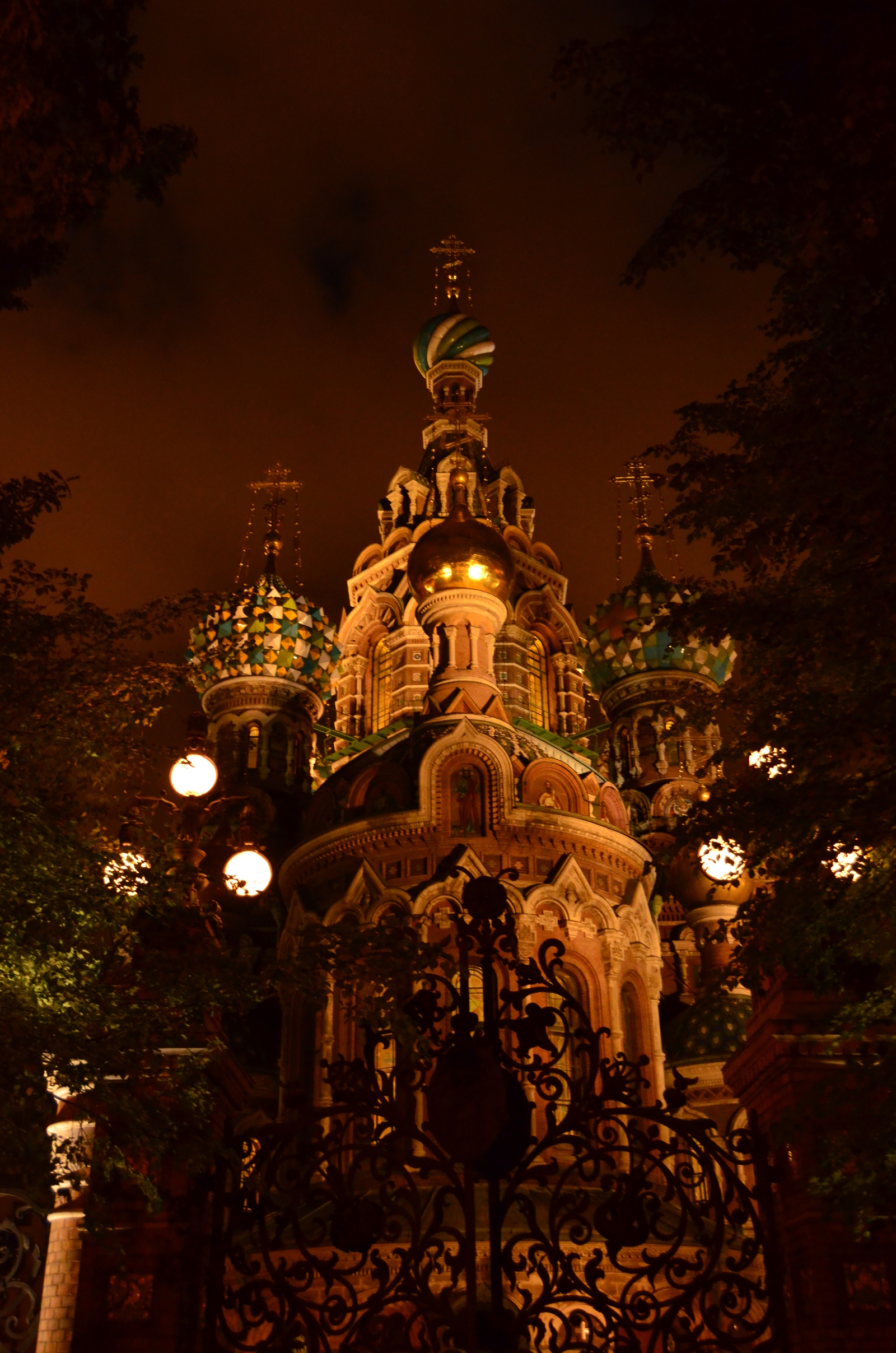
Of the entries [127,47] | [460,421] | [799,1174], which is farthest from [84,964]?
[460,421]

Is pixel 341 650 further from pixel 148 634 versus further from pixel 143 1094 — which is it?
pixel 143 1094

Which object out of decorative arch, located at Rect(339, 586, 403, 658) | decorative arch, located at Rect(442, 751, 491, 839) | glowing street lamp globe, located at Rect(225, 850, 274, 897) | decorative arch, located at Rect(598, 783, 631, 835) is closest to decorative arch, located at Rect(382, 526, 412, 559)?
decorative arch, located at Rect(339, 586, 403, 658)

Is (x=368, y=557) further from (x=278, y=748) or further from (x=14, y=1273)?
(x=14, y=1273)

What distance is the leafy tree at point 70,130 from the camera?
6074 millimetres

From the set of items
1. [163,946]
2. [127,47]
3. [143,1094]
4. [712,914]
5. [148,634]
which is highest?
[712,914]

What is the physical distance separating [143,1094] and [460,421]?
33.5 metres

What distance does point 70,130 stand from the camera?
6.46m

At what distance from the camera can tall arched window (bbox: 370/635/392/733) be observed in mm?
33156

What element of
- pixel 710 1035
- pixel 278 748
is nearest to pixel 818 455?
pixel 710 1035

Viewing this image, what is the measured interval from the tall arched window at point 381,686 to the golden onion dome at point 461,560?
966cm

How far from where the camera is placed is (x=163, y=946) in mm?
6918

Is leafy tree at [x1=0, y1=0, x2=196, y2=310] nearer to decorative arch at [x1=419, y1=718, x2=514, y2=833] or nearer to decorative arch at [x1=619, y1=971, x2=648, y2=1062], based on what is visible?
decorative arch at [x1=419, y1=718, x2=514, y2=833]

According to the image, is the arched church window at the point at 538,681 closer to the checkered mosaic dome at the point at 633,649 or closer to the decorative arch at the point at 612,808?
the checkered mosaic dome at the point at 633,649

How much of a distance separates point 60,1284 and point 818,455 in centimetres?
530
